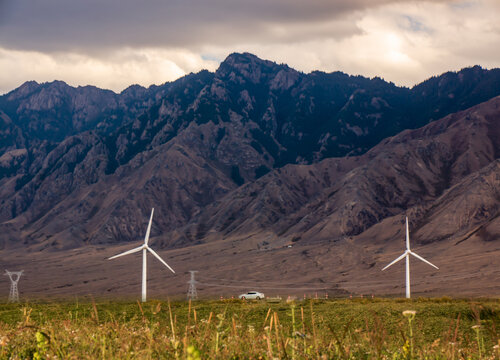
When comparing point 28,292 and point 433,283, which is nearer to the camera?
point 433,283

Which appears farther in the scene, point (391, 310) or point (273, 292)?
point (273, 292)

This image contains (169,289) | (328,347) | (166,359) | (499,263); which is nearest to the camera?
(166,359)

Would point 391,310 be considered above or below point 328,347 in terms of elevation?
below

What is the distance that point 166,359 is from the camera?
8562mm

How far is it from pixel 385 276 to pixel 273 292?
119ft

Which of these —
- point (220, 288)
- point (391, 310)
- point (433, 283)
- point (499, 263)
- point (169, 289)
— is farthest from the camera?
point (169, 289)

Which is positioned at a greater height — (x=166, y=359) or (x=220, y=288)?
(x=166, y=359)

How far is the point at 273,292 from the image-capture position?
16012 cm

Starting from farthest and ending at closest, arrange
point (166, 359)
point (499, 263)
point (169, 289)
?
1. point (169, 289)
2. point (499, 263)
3. point (166, 359)

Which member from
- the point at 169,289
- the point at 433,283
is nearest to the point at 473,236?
the point at 433,283

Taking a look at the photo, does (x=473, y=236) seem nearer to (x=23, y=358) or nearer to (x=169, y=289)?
(x=169, y=289)

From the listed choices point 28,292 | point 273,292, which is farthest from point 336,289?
point 28,292

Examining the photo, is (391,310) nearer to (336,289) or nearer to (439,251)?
(336,289)

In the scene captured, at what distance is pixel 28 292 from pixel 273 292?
8644 cm
